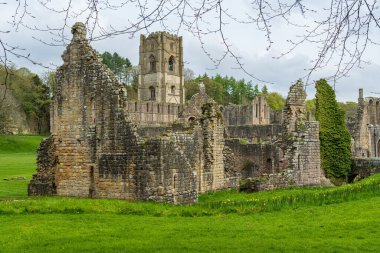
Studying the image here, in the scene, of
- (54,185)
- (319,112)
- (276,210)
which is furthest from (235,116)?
(276,210)

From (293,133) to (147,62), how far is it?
272ft

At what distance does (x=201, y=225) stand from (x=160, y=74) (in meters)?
92.4

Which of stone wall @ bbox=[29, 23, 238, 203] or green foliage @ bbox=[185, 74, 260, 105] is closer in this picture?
stone wall @ bbox=[29, 23, 238, 203]

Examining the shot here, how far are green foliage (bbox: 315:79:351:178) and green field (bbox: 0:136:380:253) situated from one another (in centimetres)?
799

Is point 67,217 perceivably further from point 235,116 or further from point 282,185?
point 235,116

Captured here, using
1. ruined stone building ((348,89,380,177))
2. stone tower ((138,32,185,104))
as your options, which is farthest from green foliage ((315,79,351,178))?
stone tower ((138,32,185,104))

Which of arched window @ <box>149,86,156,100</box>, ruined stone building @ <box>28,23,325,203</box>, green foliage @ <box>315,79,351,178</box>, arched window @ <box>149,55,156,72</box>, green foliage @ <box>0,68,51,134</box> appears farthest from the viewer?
arched window @ <box>149,86,156,100</box>

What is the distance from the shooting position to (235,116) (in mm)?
72688

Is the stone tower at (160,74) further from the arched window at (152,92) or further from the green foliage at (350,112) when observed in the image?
the green foliage at (350,112)

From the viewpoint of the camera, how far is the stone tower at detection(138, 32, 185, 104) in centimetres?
10381

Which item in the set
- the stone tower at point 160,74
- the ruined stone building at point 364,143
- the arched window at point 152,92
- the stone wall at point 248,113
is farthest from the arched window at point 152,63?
the ruined stone building at point 364,143

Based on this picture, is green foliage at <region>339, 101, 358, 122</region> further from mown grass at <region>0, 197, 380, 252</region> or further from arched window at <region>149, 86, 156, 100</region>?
arched window at <region>149, 86, 156, 100</region>

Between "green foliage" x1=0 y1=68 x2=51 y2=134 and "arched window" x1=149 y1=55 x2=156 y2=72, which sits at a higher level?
"arched window" x1=149 y1=55 x2=156 y2=72

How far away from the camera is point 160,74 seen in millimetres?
104438
